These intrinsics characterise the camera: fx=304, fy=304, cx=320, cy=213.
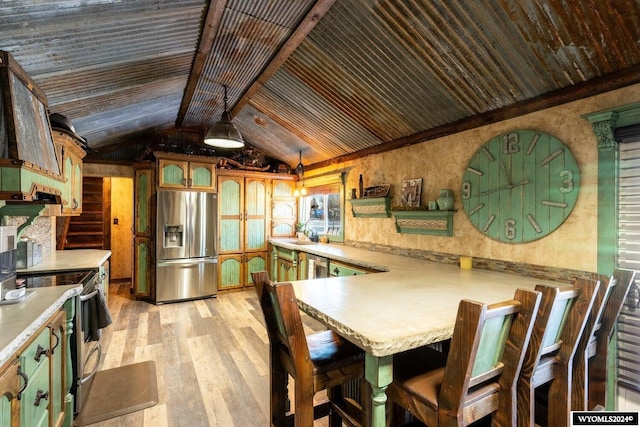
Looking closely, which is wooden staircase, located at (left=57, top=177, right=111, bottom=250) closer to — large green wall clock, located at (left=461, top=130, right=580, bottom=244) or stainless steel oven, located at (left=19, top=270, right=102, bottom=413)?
stainless steel oven, located at (left=19, top=270, right=102, bottom=413)

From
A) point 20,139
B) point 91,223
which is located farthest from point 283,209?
point 20,139

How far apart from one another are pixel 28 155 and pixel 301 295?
1792 mm

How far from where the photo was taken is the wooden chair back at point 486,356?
3.46 ft

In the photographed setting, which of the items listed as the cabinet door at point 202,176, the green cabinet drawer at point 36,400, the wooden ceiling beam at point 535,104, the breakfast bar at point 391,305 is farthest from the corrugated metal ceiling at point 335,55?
the green cabinet drawer at point 36,400

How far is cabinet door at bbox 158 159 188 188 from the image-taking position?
Result: 4594 millimetres

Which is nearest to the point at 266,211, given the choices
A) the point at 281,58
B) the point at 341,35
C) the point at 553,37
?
the point at 281,58

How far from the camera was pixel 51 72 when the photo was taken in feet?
7.28

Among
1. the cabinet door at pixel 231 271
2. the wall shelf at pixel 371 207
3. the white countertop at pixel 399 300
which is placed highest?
the wall shelf at pixel 371 207

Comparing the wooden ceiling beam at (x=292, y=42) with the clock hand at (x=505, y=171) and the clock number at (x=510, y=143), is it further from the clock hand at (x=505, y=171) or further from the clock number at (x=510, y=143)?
the clock hand at (x=505, y=171)

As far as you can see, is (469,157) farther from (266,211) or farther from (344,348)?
(266,211)

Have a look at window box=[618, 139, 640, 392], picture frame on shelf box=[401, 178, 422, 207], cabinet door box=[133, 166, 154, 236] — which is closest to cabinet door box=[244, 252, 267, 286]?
cabinet door box=[133, 166, 154, 236]

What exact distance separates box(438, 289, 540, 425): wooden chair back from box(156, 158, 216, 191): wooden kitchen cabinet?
14.9ft

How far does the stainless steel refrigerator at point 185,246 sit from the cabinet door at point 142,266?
310mm

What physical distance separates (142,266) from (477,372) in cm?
498
